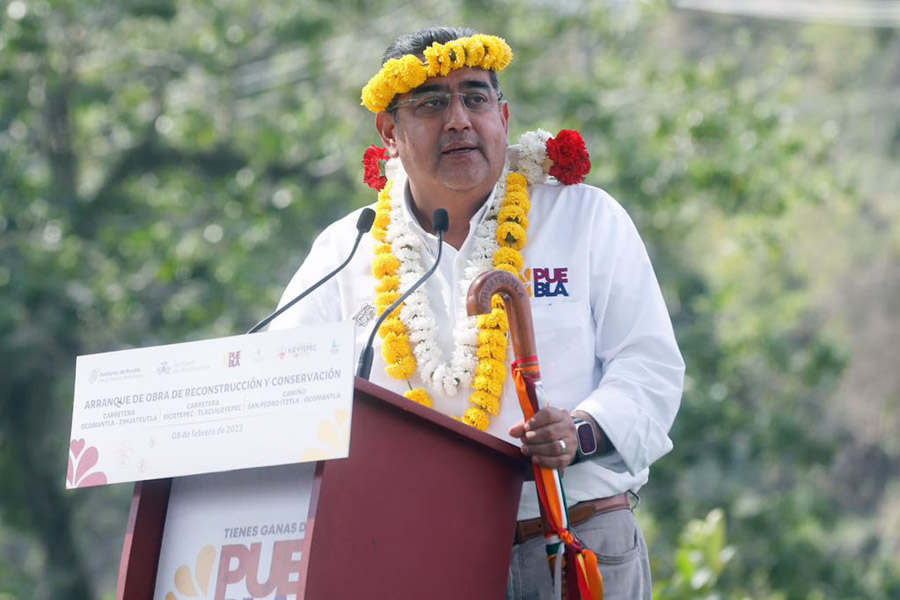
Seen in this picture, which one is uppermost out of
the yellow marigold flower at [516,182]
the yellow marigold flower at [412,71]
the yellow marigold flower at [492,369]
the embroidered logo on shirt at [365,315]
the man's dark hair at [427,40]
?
the man's dark hair at [427,40]

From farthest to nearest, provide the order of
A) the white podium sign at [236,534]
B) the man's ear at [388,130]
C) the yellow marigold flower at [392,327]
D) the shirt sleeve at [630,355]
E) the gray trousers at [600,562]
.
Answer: the man's ear at [388,130] → the yellow marigold flower at [392,327] → the gray trousers at [600,562] → the shirt sleeve at [630,355] → the white podium sign at [236,534]

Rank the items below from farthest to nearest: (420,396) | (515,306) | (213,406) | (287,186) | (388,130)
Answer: (287,186)
(388,130)
(420,396)
(515,306)
(213,406)

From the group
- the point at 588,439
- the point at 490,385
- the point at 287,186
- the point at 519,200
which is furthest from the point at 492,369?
the point at 287,186

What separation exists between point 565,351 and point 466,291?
353 mm

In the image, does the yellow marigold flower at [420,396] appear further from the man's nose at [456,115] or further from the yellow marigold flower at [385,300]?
the man's nose at [456,115]

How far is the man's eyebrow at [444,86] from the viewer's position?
397cm

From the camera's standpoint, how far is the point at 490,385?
3.74 meters

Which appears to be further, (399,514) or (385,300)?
(385,300)

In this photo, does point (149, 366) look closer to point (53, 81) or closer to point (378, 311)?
point (378, 311)

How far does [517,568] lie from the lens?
364 centimetres

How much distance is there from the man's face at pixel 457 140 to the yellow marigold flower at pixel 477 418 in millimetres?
627

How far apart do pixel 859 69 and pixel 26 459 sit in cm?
2517

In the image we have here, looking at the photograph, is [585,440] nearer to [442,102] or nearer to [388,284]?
[388,284]

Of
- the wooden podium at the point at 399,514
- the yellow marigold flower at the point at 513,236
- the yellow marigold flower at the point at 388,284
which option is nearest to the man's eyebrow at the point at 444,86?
the yellow marigold flower at the point at 513,236
